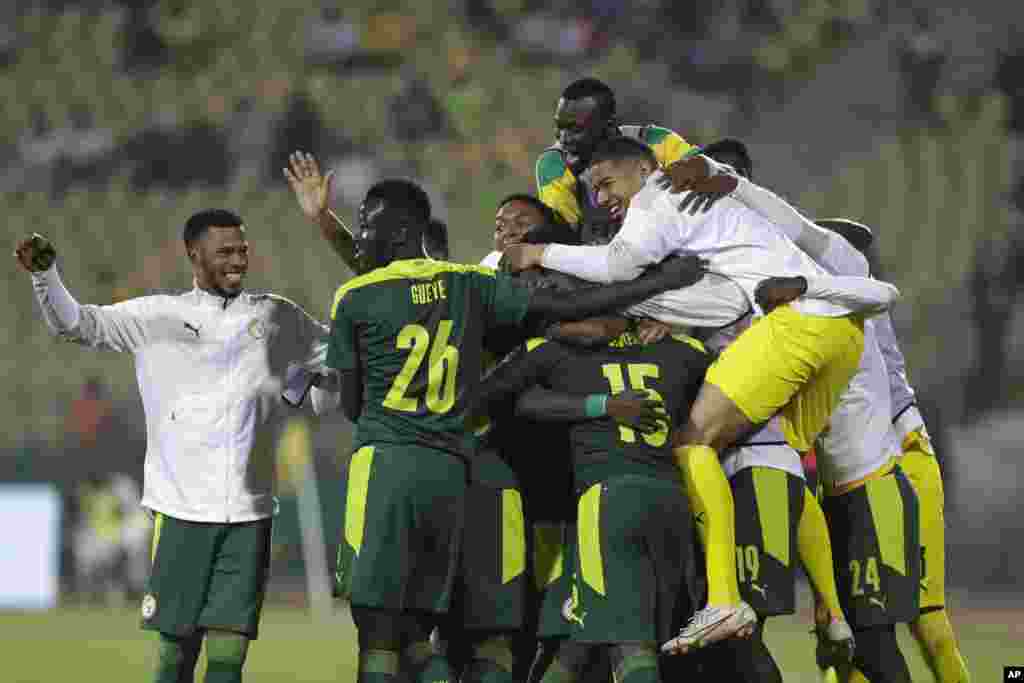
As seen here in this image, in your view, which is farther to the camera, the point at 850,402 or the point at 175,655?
the point at 850,402

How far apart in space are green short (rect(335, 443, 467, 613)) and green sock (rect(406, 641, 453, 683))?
0.55 feet

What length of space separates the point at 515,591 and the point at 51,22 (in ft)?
54.4

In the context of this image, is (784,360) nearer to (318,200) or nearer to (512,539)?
(512,539)

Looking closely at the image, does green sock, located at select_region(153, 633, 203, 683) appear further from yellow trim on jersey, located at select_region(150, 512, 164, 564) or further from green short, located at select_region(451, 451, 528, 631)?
green short, located at select_region(451, 451, 528, 631)

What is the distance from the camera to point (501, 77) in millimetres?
18875

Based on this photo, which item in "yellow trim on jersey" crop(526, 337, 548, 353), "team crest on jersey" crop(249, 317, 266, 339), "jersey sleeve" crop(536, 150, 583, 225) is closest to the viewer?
"yellow trim on jersey" crop(526, 337, 548, 353)

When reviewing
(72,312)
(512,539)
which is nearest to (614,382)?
(512,539)

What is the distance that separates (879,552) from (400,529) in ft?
6.51

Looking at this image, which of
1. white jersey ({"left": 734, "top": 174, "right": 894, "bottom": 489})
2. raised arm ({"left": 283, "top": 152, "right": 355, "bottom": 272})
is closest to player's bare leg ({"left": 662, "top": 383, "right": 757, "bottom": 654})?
white jersey ({"left": 734, "top": 174, "right": 894, "bottom": 489})

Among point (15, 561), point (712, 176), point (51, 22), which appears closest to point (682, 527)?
point (712, 176)

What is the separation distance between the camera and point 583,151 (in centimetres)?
652

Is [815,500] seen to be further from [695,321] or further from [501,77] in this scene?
[501,77]

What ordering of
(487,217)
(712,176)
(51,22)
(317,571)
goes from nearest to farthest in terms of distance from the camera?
(712,176) → (317,571) → (487,217) → (51,22)

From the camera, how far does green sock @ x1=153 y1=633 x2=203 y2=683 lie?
6094mm
